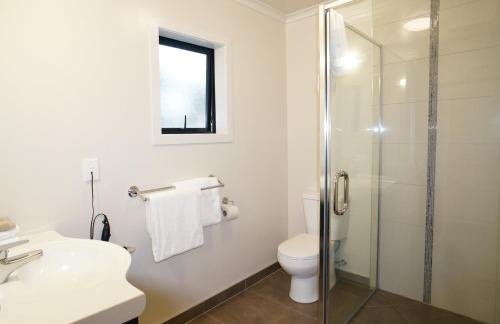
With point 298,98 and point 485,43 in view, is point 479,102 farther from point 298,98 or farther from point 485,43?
point 298,98

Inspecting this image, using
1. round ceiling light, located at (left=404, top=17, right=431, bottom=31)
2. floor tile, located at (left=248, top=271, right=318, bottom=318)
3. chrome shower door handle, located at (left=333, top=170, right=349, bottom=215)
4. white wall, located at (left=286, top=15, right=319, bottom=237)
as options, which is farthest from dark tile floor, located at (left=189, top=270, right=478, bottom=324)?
round ceiling light, located at (left=404, top=17, right=431, bottom=31)

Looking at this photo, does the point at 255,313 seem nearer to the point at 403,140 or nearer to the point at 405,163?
the point at 405,163

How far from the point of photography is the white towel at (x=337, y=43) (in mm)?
1713

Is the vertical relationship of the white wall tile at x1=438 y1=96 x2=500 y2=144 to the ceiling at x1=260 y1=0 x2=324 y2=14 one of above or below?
below

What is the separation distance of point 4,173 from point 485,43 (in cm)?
265

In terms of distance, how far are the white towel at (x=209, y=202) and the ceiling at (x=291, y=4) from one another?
5.28ft

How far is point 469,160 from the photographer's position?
196 cm

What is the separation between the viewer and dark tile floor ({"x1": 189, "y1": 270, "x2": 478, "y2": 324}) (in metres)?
2.06

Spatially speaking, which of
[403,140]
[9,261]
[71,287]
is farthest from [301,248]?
[9,261]

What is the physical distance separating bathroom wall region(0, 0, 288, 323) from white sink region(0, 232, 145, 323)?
32 cm

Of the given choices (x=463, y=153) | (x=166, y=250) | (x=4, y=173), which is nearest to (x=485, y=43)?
(x=463, y=153)

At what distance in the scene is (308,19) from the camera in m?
2.79

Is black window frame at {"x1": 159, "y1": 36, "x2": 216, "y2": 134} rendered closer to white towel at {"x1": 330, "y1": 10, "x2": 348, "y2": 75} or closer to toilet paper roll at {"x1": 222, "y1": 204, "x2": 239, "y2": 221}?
toilet paper roll at {"x1": 222, "y1": 204, "x2": 239, "y2": 221}

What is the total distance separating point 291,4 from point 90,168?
6.94 feet
